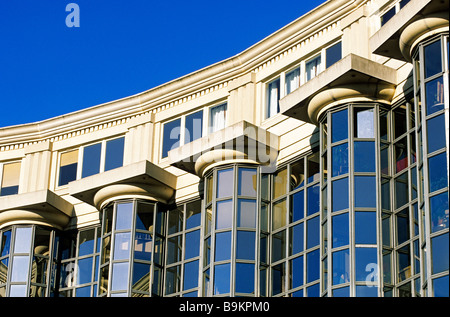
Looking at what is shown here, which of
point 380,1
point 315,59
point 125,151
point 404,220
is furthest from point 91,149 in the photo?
point 404,220

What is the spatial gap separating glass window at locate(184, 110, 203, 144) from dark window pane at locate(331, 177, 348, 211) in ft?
29.5

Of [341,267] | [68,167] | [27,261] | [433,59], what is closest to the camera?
[433,59]

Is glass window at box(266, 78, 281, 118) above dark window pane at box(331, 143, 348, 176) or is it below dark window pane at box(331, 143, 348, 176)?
above

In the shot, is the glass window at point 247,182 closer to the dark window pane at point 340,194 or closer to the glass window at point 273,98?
the glass window at point 273,98

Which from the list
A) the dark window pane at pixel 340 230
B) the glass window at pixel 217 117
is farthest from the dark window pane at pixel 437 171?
the glass window at pixel 217 117

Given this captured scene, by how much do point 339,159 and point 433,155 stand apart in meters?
4.09

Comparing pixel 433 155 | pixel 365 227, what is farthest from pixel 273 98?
pixel 433 155

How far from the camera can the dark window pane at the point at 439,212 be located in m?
24.4

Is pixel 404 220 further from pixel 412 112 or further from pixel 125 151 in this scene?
pixel 125 151

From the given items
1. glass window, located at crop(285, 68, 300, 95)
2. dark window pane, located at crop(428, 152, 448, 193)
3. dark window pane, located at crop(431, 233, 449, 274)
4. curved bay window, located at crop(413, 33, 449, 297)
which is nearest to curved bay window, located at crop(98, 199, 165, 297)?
glass window, located at crop(285, 68, 300, 95)

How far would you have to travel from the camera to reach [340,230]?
1104 inches

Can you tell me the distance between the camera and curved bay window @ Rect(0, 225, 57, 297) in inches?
1496

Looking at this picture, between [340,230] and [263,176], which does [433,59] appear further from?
[263,176]

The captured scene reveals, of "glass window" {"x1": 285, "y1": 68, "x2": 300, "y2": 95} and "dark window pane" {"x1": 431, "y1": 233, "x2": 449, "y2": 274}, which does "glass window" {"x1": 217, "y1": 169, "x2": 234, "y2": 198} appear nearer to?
"glass window" {"x1": 285, "y1": 68, "x2": 300, "y2": 95}
